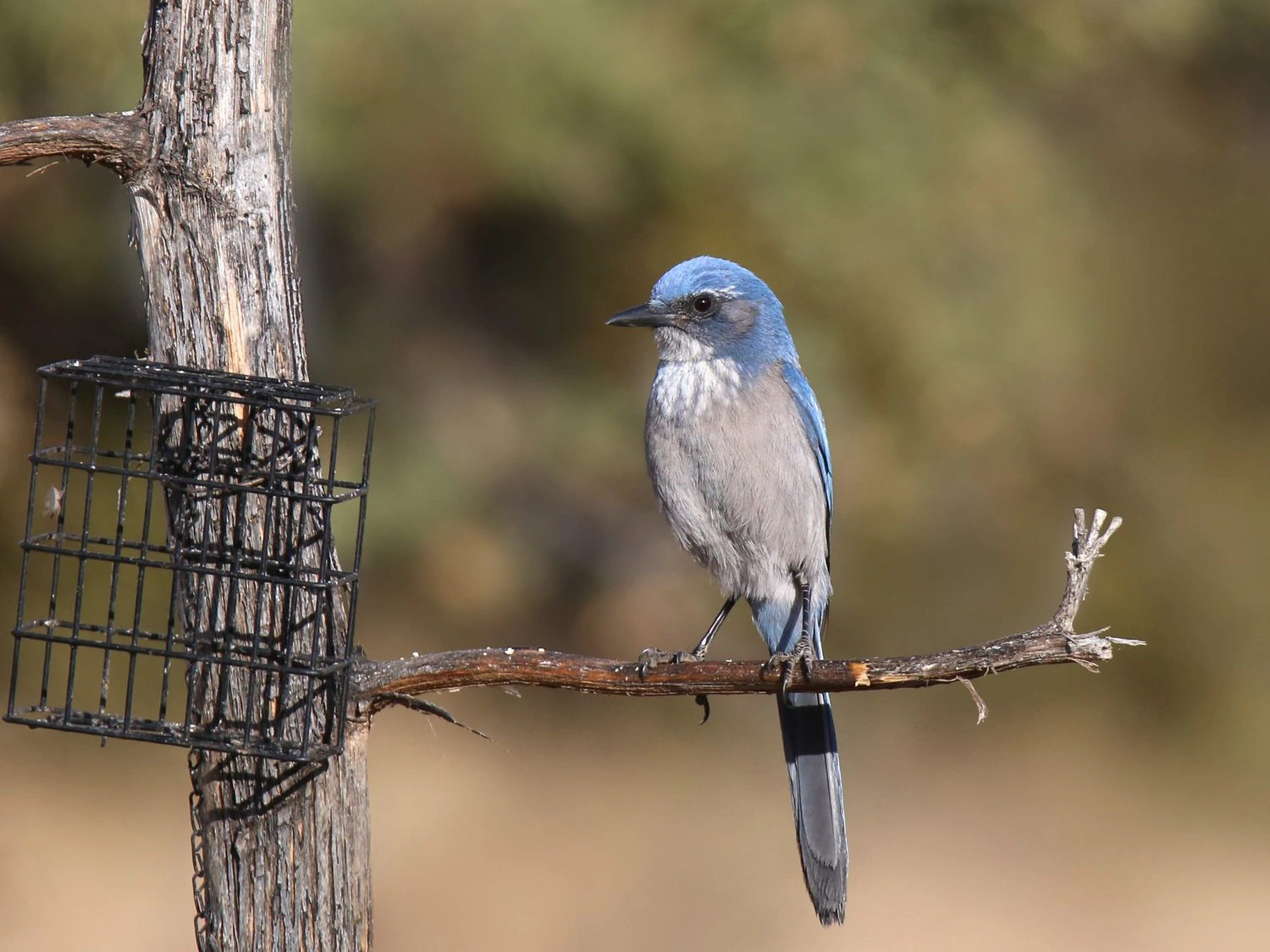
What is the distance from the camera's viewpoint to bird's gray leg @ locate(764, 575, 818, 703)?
4020mm

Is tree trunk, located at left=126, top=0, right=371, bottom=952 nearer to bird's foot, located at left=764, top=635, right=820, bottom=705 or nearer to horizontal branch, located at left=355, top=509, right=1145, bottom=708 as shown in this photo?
horizontal branch, located at left=355, top=509, right=1145, bottom=708

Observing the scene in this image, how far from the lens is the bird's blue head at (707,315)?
16.8 ft

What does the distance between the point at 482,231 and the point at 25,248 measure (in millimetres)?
2502

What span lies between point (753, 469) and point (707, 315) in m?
0.61

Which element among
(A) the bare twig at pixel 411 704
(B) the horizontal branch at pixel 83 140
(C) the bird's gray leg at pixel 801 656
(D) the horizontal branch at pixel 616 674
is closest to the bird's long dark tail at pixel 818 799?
(C) the bird's gray leg at pixel 801 656

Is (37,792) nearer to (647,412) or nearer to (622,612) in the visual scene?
(622,612)

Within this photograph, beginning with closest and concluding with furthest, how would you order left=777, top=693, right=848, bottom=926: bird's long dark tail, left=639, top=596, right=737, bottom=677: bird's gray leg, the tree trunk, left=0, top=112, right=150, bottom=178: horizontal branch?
left=0, top=112, right=150, bottom=178: horizontal branch → the tree trunk → left=639, top=596, right=737, bottom=677: bird's gray leg → left=777, top=693, right=848, bottom=926: bird's long dark tail

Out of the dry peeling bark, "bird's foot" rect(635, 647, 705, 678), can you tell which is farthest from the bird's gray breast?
the dry peeling bark

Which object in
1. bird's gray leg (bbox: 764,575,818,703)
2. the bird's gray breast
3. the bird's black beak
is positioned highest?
the bird's black beak

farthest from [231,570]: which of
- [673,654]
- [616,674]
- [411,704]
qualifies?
[673,654]

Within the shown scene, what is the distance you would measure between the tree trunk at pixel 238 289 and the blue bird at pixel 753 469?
1296mm

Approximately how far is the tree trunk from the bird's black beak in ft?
4.24

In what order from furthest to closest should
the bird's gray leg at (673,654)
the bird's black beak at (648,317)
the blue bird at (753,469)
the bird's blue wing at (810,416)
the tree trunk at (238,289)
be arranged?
the bird's blue wing at (810,416), the bird's black beak at (648,317), the blue bird at (753,469), the bird's gray leg at (673,654), the tree trunk at (238,289)

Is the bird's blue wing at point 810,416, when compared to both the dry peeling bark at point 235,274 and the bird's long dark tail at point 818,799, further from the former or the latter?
the dry peeling bark at point 235,274
